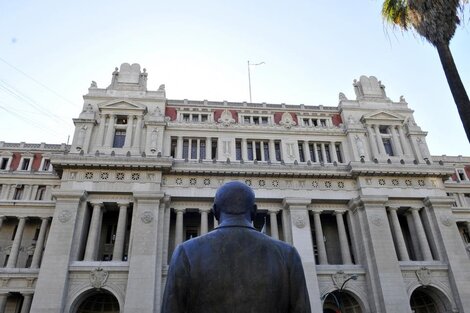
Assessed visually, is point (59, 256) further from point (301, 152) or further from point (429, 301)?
point (429, 301)

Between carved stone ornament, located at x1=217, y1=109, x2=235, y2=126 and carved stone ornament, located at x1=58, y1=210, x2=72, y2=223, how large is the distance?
51.3ft

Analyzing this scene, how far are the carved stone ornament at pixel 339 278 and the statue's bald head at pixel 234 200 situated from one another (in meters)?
26.5

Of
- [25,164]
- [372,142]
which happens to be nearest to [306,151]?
[372,142]

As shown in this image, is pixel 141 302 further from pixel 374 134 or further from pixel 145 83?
pixel 374 134

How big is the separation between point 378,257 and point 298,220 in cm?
658

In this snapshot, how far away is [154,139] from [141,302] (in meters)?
13.9

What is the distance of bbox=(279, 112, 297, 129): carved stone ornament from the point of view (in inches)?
1399

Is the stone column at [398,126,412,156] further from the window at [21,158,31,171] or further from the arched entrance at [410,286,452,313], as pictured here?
the window at [21,158,31,171]

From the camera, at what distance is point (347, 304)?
29906 millimetres

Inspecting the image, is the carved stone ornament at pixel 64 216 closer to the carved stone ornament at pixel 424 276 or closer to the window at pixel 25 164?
the window at pixel 25 164

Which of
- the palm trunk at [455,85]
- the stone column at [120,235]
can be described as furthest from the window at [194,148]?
the palm trunk at [455,85]

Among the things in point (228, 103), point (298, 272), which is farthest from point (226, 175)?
point (298, 272)

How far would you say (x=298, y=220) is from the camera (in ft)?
95.7

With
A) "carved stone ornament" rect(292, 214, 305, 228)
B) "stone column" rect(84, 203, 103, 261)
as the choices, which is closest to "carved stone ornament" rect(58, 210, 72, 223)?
"stone column" rect(84, 203, 103, 261)
